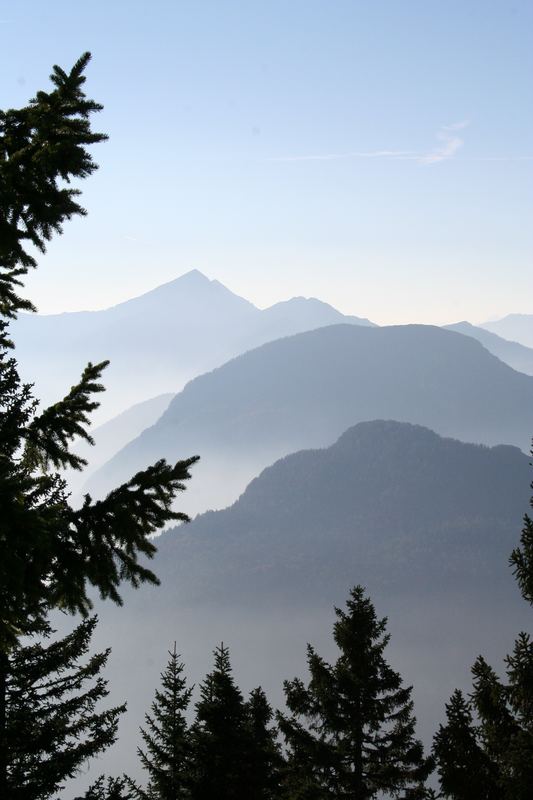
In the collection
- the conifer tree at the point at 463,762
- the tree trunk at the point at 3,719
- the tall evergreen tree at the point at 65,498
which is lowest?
the conifer tree at the point at 463,762

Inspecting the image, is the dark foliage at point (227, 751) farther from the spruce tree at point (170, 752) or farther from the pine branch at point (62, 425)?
the pine branch at point (62, 425)

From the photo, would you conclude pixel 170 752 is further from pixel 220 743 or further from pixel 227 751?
pixel 227 751

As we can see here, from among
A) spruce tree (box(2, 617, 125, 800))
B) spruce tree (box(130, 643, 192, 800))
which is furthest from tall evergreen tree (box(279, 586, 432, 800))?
spruce tree (box(2, 617, 125, 800))

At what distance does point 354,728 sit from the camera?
17922 millimetres

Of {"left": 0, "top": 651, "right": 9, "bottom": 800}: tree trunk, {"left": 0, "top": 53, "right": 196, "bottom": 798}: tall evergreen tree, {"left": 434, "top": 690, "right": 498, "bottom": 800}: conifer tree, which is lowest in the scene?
{"left": 434, "top": 690, "right": 498, "bottom": 800}: conifer tree

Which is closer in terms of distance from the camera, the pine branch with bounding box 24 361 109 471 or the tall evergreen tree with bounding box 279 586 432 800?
the pine branch with bounding box 24 361 109 471

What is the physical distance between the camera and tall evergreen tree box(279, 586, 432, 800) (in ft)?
57.5

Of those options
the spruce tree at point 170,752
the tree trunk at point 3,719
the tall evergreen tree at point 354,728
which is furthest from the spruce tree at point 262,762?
the tree trunk at point 3,719

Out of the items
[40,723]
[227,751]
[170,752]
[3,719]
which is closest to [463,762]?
[40,723]

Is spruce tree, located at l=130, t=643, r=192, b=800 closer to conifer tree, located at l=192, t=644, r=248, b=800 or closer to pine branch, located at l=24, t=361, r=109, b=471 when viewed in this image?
conifer tree, located at l=192, t=644, r=248, b=800

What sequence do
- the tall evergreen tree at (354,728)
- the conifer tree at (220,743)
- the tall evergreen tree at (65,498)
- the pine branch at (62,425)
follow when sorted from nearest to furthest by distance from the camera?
the tall evergreen tree at (65,498) → the pine branch at (62,425) → the tall evergreen tree at (354,728) → the conifer tree at (220,743)

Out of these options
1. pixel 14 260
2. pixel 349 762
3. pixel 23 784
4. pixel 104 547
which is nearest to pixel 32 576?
pixel 104 547

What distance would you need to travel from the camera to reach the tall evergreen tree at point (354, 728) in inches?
690

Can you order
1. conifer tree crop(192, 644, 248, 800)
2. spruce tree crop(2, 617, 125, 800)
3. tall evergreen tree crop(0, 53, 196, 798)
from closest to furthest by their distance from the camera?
tall evergreen tree crop(0, 53, 196, 798) < spruce tree crop(2, 617, 125, 800) < conifer tree crop(192, 644, 248, 800)
